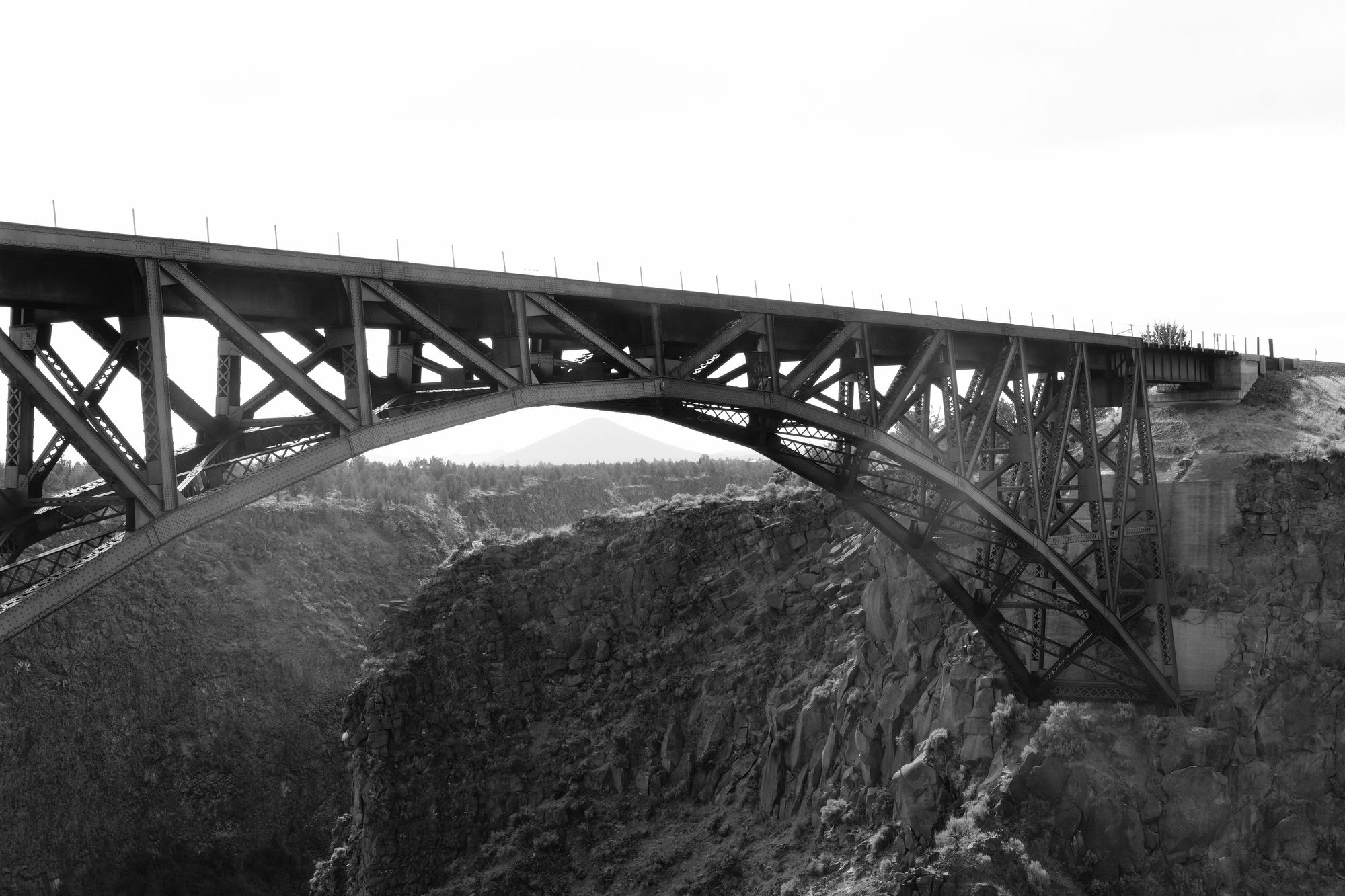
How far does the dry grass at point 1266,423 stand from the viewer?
3575 cm

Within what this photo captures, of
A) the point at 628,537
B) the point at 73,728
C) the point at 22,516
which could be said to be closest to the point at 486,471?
the point at 73,728

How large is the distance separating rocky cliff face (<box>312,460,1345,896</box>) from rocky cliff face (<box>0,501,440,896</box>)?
2173 centimetres

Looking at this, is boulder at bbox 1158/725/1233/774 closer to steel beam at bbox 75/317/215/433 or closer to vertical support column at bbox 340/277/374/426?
vertical support column at bbox 340/277/374/426

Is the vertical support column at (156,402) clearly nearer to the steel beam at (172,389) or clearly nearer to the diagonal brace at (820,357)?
the steel beam at (172,389)

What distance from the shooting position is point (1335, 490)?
1345 inches

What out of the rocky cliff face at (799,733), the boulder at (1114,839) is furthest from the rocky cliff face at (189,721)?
the boulder at (1114,839)

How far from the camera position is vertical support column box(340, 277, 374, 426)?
62.6 feet

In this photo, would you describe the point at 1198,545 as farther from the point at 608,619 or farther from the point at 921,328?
the point at 608,619

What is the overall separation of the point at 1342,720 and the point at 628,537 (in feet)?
74.0

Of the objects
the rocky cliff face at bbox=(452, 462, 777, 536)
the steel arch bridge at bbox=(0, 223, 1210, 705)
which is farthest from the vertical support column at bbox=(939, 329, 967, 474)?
the rocky cliff face at bbox=(452, 462, 777, 536)

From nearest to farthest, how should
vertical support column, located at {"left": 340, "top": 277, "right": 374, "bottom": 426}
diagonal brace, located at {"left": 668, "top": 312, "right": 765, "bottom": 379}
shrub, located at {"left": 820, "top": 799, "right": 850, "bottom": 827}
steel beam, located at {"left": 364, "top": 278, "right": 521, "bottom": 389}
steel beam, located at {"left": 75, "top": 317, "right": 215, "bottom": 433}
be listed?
steel beam, located at {"left": 75, "top": 317, "right": 215, "bottom": 433}, vertical support column, located at {"left": 340, "top": 277, "right": 374, "bottom": 426}, steel beam, located at {"left": 364, "top": 278, "right": 521, "bottom": 389}, diagonal brace, located at {"left": 668, "top": 312, "right": 765, "bottom": 379}, shrub, located at {"left": 820, "top": 799, "right": 850, "bottom": 827}

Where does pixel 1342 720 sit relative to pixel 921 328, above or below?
below

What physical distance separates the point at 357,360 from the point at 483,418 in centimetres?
229

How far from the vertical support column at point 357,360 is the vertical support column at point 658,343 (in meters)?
5.24
